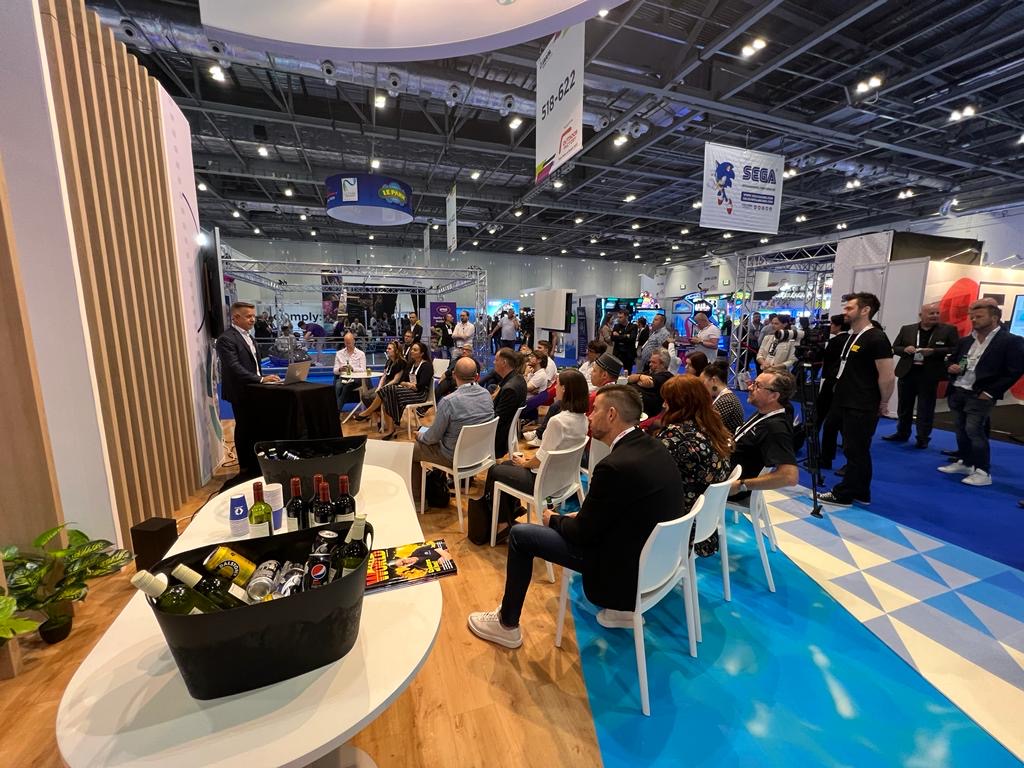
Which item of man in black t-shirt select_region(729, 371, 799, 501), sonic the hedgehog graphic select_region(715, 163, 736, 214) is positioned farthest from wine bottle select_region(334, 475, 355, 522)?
sonic the hedgehog graphic select_region(715, 163, 736, 214)

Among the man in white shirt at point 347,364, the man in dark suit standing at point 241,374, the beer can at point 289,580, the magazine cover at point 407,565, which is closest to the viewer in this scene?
the beer can at point 289,580

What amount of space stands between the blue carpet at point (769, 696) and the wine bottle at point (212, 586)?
1.49 meters

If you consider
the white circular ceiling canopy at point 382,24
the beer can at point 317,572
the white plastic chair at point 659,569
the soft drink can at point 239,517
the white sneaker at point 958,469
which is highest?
the white circular ceiling canopy at point 382,24

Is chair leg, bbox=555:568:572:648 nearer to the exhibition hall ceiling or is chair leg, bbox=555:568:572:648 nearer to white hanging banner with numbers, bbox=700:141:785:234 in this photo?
the exhibition hall ceiling

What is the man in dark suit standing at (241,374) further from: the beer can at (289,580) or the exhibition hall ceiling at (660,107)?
the beer can at (289,580)

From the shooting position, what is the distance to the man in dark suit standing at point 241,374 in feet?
12.1

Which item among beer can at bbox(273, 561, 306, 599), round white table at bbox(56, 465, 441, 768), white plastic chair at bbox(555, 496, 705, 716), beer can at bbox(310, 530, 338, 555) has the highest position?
beer can at bbox(310, 530, 338, 555)

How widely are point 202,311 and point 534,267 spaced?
665 inches

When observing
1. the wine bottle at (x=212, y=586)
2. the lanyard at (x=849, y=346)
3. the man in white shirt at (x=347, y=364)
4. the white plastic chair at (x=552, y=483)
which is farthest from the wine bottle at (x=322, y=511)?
the man in white shirt at (x=347, y=364)

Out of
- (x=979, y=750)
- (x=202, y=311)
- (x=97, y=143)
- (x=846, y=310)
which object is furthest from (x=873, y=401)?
(x=202, y=311)

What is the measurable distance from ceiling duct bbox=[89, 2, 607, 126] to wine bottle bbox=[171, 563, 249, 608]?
16.0ft

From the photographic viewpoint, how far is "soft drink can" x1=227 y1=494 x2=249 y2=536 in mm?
1527

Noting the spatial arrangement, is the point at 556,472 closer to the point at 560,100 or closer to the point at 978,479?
the point at 560,100

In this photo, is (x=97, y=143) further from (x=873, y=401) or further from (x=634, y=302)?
(x=634, y=302)
